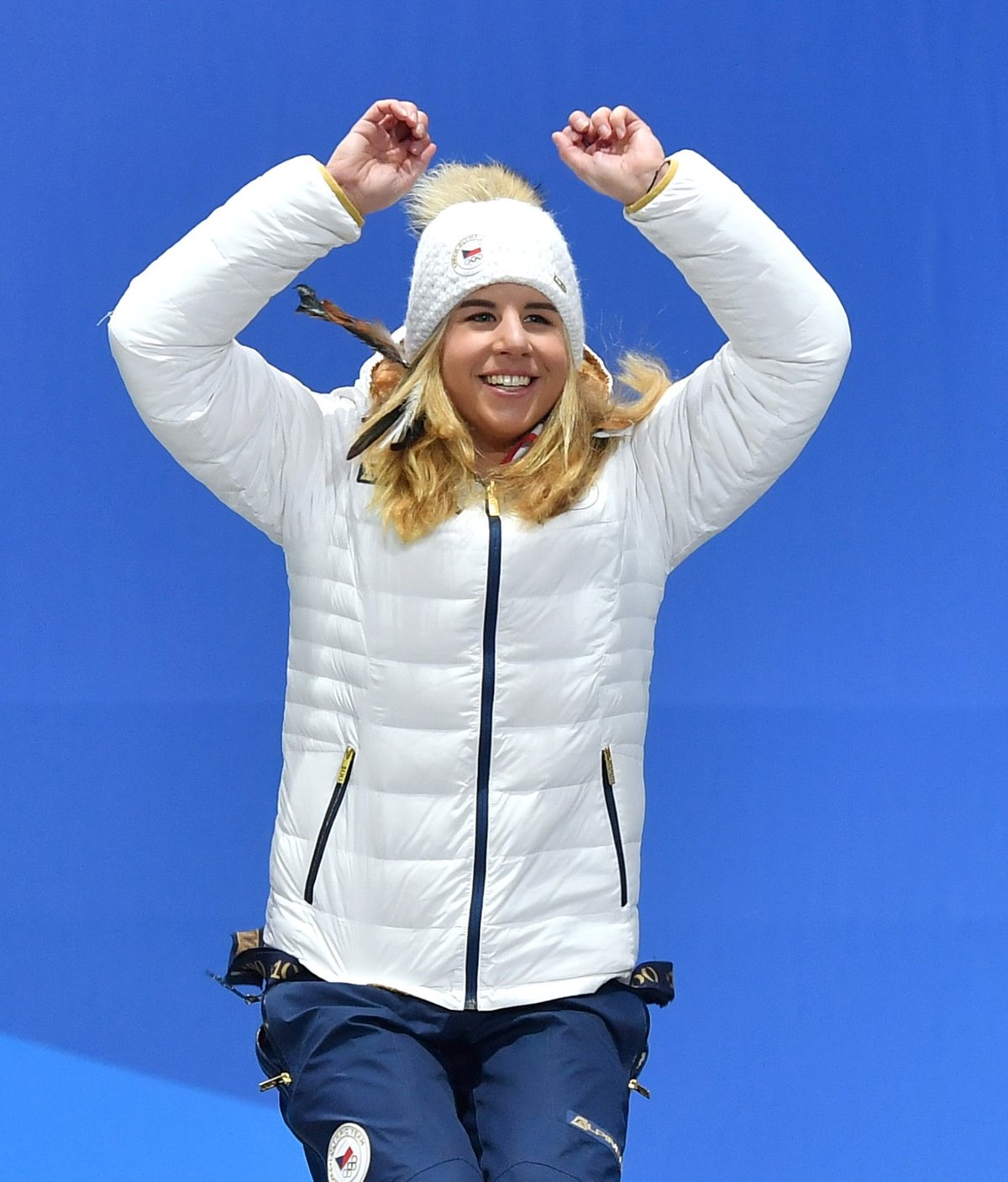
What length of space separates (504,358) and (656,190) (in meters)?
0.21

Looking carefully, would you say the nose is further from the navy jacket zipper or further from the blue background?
the blue background

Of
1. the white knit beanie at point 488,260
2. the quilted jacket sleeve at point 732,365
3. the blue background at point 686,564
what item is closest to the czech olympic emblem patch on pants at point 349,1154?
the quilted jacket sleeve at point 732,365

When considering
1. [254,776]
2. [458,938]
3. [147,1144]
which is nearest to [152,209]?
[254,776]

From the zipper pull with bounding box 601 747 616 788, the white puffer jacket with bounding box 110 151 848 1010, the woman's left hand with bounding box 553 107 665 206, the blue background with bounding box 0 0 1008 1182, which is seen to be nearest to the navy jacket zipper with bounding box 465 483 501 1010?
the white puffer jacket with bounding box 110 151 848 1010

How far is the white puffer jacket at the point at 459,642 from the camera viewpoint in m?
1.59

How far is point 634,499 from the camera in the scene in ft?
5.63

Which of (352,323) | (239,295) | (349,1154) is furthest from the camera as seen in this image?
(352,323)

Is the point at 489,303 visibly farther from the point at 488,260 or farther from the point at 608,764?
the point at 608,764

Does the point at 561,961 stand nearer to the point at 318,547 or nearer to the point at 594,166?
the point at 318,547

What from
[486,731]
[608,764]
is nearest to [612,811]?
[608,764]

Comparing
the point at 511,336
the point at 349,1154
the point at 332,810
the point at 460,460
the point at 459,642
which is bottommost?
the point at 349,1154

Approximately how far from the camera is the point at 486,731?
5.29 feet

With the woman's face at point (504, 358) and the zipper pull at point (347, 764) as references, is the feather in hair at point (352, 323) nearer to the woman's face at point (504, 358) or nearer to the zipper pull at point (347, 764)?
the woman's face at point (504, 358)

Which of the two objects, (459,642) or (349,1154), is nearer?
(349,1154)
